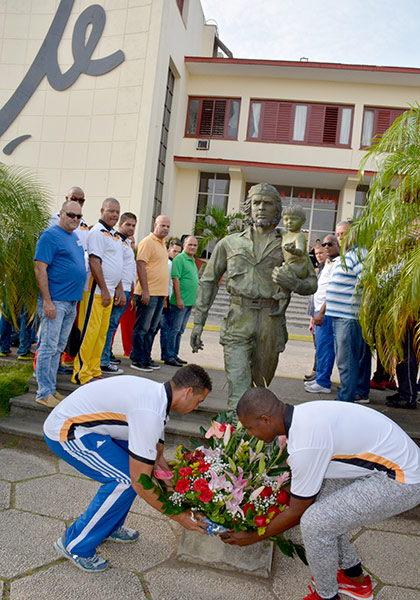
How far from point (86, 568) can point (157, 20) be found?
16598mm

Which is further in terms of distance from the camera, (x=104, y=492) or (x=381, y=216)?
(x=381, y=216)

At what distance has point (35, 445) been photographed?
14.1 ft

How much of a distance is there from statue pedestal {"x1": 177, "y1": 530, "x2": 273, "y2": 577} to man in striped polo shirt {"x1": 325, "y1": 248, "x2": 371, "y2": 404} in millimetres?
2112

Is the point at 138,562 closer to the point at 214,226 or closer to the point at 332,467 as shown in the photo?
the point at 332,467

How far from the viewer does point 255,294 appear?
144 inches

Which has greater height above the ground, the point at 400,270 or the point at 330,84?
the point at 330,84

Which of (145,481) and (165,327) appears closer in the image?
(145,481)

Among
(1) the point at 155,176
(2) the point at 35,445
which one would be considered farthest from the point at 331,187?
(2) the point at 35,445

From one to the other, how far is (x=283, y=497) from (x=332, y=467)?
1.20 ft

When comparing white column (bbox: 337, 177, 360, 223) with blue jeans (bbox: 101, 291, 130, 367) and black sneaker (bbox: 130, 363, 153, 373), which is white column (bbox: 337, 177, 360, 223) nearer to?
black sneaker (bbox: 130, 363, 153, 373)

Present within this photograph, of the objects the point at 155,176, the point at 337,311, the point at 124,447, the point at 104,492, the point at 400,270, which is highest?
the point at 155,176

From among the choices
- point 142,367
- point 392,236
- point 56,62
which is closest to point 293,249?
point 392,236

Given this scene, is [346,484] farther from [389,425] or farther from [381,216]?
[381,216]

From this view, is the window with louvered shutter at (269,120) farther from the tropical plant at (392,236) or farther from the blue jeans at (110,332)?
the tropical plant at (392,236)
